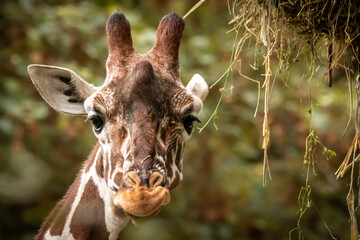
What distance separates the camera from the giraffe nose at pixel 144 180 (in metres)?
2.85

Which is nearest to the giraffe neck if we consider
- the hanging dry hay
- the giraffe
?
the giraffe

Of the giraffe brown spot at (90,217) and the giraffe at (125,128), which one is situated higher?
the giraffe at (125,128)

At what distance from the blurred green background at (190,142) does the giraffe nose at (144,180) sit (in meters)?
3.51

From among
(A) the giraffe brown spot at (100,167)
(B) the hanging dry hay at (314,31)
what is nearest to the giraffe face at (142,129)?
(A) the giraffe brown spot at (100,167)

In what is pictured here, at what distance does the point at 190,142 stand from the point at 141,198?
17.4 ft

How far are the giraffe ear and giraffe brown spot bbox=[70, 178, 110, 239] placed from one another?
539 millimetres

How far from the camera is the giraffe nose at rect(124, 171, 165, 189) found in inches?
112

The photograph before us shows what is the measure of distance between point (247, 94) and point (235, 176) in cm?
120

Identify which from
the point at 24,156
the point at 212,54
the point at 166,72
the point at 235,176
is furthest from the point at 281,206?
the point at 166,72

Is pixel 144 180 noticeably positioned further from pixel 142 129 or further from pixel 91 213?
pixel 91 213

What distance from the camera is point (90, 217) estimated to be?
11.9ft

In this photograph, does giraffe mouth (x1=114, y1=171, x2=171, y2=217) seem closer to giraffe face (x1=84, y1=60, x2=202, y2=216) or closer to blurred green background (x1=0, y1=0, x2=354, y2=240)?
giraffe face (x1=84, y1=60, x2=202, y2=216)

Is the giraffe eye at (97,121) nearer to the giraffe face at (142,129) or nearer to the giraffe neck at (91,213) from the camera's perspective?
the giraffe face at (142,129)

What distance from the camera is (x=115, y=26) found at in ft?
11.8
